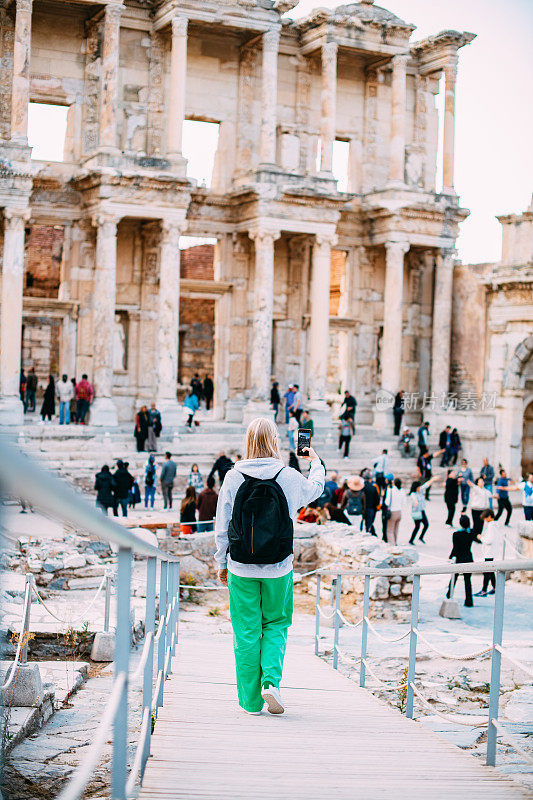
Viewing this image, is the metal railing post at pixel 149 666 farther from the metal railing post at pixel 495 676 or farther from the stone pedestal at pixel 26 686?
the stone pedestal at pixel 26 686

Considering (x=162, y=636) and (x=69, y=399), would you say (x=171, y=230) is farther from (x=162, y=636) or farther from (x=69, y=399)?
(x=162, y=636)

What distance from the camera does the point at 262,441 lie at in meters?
5.46

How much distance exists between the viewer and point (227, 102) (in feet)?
97.6

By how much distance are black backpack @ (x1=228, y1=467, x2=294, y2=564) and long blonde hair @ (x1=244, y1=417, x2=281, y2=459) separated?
0.15 metres

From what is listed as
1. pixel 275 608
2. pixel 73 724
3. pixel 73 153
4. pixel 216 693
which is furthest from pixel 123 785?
pixel 73 153

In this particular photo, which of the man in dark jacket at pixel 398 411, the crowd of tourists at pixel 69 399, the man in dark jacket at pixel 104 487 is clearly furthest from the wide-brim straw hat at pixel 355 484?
the man in dark jacket at pixel 398 411

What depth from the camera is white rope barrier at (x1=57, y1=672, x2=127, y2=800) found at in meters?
2.33

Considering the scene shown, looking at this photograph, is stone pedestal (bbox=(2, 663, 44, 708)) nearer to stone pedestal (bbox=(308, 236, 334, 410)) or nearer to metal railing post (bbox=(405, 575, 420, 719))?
metal railing post (bbox=(405, 575, 420, 719))

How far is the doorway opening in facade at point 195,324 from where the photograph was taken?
1567 inches

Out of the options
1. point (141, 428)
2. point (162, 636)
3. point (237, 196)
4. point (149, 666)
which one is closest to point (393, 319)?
point (237, 196)

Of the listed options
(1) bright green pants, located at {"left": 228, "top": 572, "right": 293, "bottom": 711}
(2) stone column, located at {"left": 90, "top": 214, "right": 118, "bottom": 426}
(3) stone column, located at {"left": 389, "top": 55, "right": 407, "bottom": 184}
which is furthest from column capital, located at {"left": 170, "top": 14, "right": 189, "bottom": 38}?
(1) bright green pants, located at {"left": 228, "top": 572, "right": 293, "bottom": 711}

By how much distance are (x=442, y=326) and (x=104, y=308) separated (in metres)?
10.7

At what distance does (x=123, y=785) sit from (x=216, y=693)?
329cm

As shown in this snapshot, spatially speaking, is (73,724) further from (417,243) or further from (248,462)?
(417,243)
